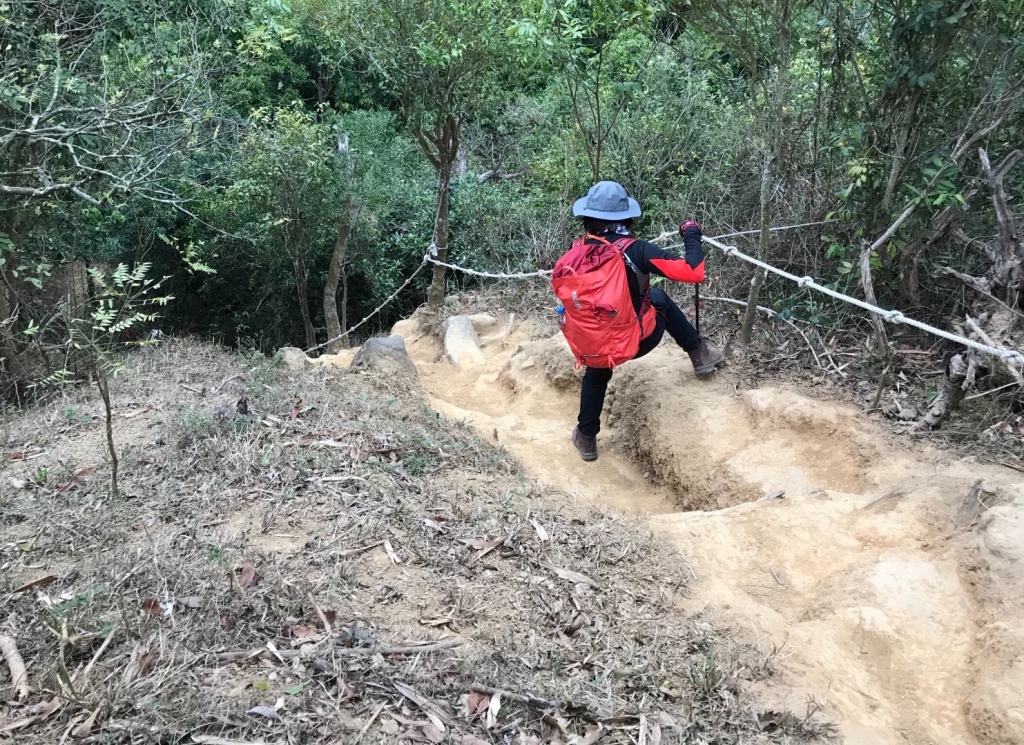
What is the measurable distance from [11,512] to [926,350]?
206 inches

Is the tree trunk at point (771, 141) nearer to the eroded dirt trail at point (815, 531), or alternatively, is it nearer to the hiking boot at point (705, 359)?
the hiking boot at point (705, 359)

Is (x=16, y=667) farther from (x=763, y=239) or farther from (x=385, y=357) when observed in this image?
(x=763, y=239)

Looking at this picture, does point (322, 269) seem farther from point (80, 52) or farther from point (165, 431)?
point (165, 431)

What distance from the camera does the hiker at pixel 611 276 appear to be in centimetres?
438

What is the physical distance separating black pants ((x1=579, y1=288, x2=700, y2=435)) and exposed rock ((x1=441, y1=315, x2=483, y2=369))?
2380 mm

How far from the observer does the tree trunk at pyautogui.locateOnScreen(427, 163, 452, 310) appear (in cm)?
891

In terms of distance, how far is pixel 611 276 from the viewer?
4.39 m

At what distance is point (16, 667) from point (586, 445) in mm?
3605

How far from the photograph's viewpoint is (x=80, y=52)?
22.3 feet

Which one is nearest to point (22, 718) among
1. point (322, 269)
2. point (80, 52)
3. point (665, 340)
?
point (665, 340)

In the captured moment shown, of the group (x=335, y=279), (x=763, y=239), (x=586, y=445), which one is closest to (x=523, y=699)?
(x=586, y=445)

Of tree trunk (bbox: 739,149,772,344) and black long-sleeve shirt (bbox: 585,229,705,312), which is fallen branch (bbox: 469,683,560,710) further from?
tree trunk (bbox: 739,149,772,344)

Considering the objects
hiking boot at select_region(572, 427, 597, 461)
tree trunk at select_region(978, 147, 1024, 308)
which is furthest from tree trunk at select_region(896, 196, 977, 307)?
hiking boot at select_region(572, 427, 597, 461)

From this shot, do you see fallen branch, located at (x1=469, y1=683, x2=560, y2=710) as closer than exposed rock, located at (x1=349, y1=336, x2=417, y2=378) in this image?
Yes
